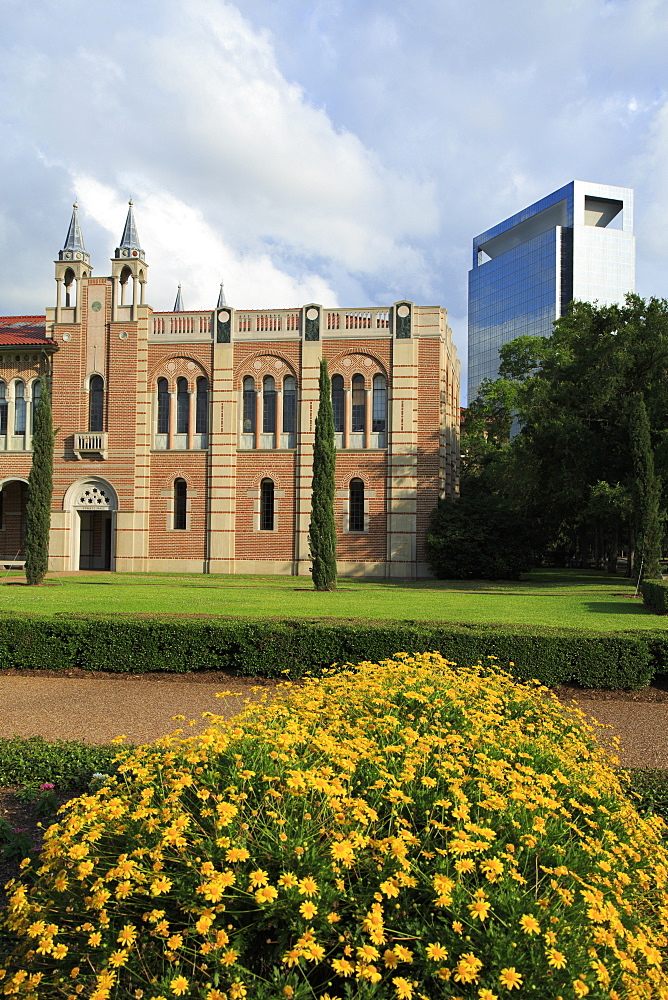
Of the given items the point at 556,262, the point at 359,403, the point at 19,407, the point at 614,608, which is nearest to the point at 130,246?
the point at 19,407

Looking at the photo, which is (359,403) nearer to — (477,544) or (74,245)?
(477,544)

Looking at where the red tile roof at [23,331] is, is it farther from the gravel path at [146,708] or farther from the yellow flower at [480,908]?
the yellow flower at [480,908]

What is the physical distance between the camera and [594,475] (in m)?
29.1

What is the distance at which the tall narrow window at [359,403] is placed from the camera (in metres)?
33.2

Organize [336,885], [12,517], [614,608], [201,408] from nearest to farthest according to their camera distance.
A: [336,885], [614,608], [201,408], [12,517]

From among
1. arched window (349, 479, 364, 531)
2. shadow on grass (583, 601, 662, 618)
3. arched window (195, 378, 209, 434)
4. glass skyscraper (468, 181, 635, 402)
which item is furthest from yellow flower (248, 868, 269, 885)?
glass skyscraper (468, 181, 635, 402)

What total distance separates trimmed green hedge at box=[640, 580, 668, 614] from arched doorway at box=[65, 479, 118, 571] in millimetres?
24383

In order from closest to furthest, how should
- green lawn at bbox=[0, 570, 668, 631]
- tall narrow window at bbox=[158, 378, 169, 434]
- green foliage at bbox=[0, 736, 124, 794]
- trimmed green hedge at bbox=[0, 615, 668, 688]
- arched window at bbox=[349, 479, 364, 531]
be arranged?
green foliage at bbox=[0, 736, 124, 794], trimmed green hedge at bbox=[0, 615, 668, 688], green lawn at bbox=[0, 570, 668, 631], arched window at bbox=[349, 479, 364, 531], tall narrow window at bbox=[158, 378, 169, 434]

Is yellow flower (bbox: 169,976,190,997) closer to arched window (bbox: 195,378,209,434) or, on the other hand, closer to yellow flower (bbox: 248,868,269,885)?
yellow flower (bbox: 248,868,269,885)

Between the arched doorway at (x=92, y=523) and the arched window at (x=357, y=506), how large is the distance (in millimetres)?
11670

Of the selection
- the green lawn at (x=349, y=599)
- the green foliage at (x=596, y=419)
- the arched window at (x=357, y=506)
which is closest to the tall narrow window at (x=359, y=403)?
the arched window at (x=357, y=506)

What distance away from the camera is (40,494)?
27281 millimetres

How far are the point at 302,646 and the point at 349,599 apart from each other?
29.8ft

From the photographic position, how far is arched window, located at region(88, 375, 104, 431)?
3484 cm
